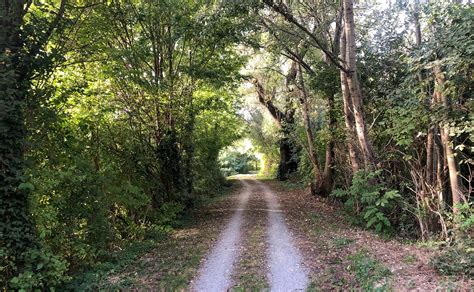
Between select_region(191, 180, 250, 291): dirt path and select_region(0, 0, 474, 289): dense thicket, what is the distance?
2.30m

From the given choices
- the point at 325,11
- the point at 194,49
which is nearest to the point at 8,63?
the point at 194,49

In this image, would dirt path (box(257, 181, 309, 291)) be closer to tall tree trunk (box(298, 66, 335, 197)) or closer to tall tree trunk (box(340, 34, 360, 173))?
tall tree trunk (box(340, 34, 360, 173))

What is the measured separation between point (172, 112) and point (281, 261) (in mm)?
7007

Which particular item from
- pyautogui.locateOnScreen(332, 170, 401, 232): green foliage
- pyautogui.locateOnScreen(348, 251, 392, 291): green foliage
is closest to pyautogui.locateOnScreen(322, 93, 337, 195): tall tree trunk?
pyautogui.locateOnScreen(332, 170, 401, 232): green foliage

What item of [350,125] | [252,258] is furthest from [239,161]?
[252,258]

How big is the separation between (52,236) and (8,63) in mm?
3239

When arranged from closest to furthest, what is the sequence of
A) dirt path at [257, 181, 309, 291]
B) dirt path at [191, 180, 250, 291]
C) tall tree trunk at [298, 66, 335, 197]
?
dirt path at [257, 181, 309, 291] < dirt path at [191, 180, 250, 291] < tall tree trunk at [298, 66, 335, 197]

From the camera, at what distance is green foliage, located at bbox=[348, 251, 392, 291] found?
18.9 ft

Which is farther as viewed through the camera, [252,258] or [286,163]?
[286,163]

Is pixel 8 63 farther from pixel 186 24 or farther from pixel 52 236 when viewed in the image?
pixel 186 24

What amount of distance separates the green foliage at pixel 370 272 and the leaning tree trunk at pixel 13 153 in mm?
5570

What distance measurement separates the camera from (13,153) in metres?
5.66

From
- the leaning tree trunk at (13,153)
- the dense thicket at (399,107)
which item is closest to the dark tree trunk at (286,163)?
the dense thicket at (399,107)

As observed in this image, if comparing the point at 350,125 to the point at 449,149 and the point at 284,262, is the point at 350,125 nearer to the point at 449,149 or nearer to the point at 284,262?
the point at 449,149
